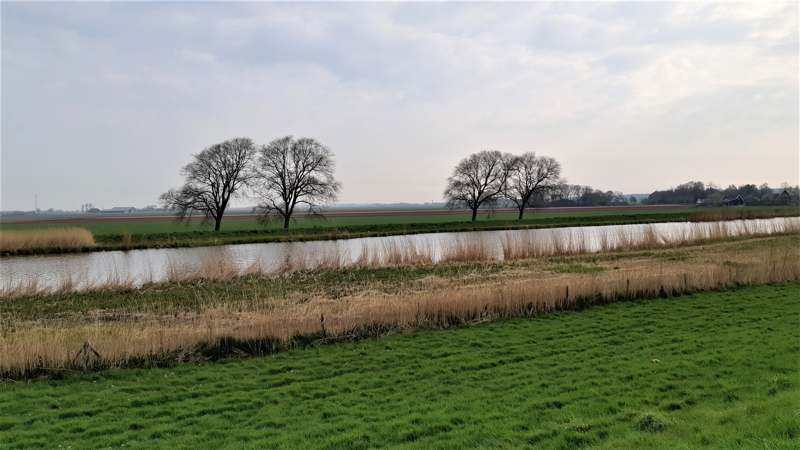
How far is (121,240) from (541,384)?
37527 mm

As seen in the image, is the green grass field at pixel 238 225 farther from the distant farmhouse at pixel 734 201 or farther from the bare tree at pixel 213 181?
the distant farmhouse at pixel 734 201

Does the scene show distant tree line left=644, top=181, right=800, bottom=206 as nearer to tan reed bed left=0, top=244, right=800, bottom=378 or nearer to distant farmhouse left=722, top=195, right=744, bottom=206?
distant farmhouse left=722, top=195, right=744, bottom=206

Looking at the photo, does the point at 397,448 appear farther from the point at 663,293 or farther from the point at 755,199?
the point at 755,199

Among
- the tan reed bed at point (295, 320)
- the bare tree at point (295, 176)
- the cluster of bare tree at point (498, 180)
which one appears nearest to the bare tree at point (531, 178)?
the cluster of bare tree at point (498, 180)

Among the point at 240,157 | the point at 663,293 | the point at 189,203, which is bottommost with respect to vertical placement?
the point at 663,293

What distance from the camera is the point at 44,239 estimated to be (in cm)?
3106

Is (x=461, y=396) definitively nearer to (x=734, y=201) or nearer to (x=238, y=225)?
(x=238, y=225)

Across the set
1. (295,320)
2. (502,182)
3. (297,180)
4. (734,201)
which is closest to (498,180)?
(502,182)

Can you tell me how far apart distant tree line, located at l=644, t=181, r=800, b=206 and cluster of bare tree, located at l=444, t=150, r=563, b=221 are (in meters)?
59.5

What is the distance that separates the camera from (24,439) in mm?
5500

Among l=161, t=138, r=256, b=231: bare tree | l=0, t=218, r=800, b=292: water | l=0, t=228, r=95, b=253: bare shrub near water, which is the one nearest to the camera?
l=0, t=218, r=800, b=292: water

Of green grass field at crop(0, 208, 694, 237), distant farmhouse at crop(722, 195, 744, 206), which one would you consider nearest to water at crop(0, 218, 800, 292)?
green grass field at crop(0, 208, 694, 237)

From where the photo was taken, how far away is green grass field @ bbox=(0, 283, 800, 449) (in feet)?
16.3

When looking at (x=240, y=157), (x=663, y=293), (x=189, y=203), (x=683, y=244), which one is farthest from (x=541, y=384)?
(x=240, y=157)
